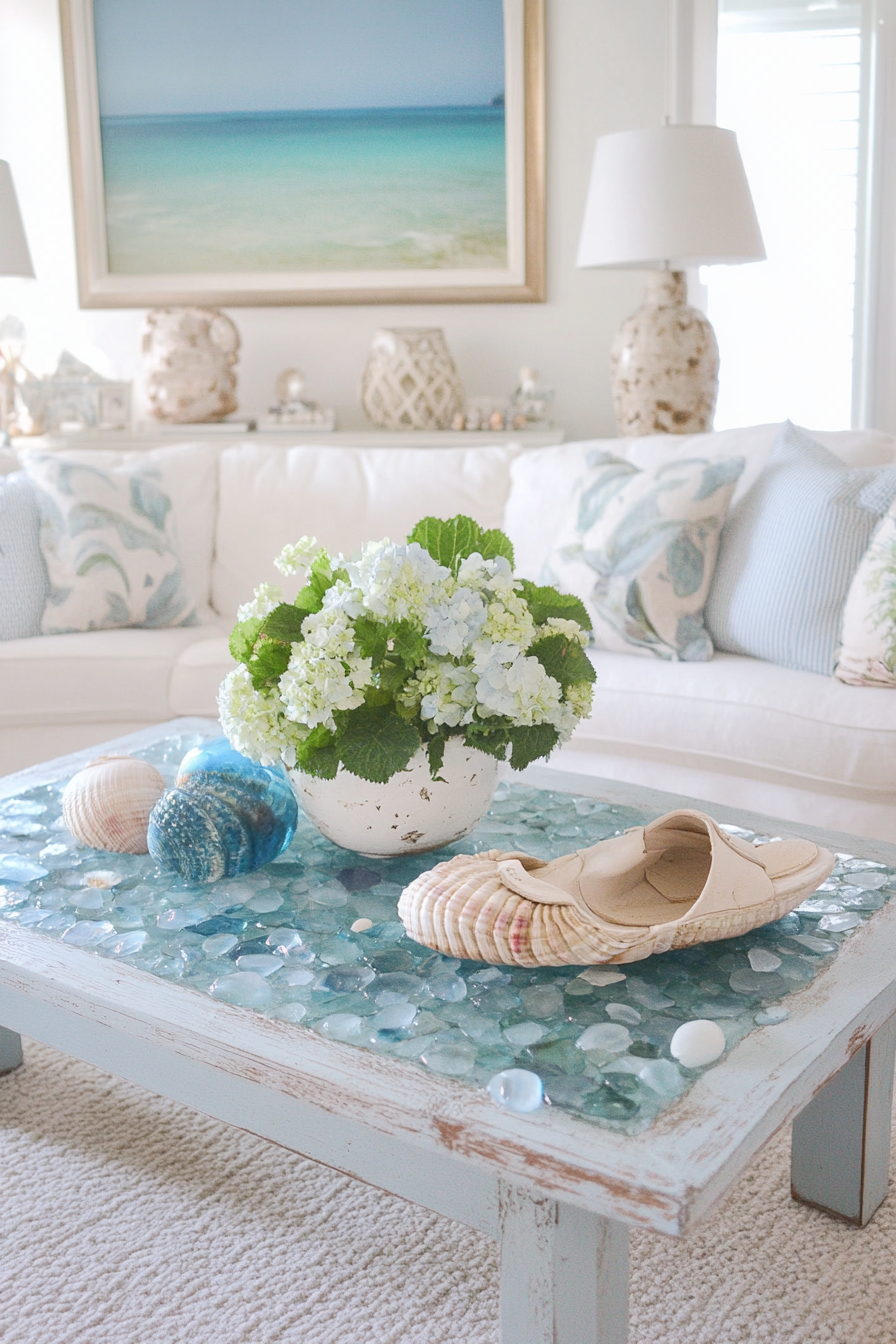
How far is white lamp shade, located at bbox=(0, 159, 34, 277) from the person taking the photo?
10.4 feet

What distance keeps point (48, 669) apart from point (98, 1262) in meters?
1.44

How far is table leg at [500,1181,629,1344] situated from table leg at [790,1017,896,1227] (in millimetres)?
414

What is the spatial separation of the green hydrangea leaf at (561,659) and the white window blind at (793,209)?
109 inches

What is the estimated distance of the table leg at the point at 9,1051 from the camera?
158 centimetres

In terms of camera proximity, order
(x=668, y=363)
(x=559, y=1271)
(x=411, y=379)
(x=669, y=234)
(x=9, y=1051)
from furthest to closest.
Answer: (x=411, y=379), (x=668, y=363), (x=669, y=234), (x=9, y=1051), (x=559, y=1271)

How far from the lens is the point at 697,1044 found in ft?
2.91

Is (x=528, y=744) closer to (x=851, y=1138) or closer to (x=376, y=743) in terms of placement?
(x=376, y=743)

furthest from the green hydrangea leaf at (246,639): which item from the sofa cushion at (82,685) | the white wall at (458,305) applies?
the white wall at (458,305)

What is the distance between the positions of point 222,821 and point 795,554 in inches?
52.3

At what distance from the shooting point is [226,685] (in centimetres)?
123

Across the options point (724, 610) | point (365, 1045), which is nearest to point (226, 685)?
point (365, 1045)

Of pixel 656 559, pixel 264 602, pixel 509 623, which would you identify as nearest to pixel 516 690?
pixel 509 623

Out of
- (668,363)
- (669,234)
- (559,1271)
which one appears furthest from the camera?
(668,363)

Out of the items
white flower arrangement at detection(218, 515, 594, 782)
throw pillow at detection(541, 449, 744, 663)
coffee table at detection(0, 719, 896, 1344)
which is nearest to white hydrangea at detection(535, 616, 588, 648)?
white flower arrangement at detection(218, 515, 594, 782)
